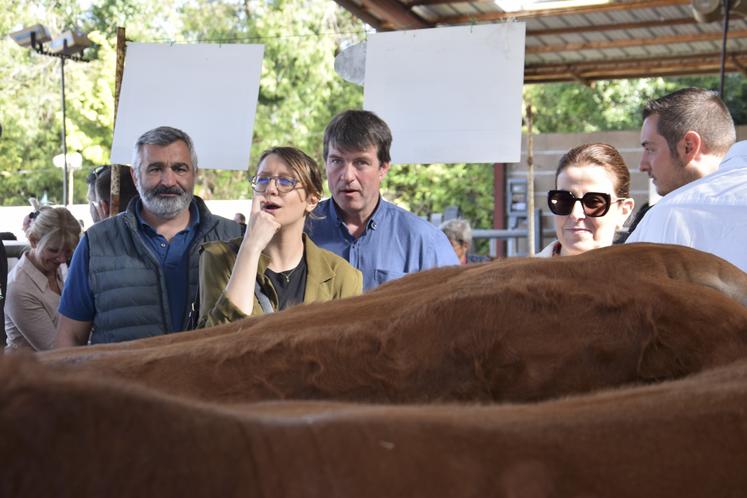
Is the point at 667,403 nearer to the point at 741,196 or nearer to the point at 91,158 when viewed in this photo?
the point at 741,196

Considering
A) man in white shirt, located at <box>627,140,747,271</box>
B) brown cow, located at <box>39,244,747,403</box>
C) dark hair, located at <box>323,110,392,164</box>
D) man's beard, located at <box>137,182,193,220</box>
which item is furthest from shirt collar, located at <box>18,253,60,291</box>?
brown cow, located at <box>39,244,747,403</box>

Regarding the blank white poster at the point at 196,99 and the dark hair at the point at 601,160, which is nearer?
the dark hair at the point at 601,160

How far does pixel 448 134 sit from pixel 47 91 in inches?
913

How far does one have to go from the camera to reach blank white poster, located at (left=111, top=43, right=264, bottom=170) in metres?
4.27

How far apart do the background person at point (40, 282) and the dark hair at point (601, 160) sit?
2.54m

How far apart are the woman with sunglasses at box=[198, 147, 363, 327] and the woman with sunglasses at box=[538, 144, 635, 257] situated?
0.68 m

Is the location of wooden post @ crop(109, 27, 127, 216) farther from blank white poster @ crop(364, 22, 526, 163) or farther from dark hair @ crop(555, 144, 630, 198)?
dark hair @ crop(555, 144, 630, 198)

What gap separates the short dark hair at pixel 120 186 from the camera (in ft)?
15.1

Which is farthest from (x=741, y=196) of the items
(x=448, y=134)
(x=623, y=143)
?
(x=623, y=143)

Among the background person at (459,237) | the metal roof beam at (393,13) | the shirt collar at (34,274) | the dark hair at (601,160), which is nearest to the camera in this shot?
the dark hair at (601,160)

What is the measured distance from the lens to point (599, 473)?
457mm

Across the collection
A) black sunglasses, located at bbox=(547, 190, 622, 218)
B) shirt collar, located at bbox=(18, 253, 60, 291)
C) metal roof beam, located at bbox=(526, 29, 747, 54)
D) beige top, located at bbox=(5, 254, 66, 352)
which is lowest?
beige top, located at bbox=(5, 254, 66, 352)

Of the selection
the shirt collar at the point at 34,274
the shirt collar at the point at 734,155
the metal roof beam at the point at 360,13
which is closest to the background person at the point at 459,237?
the metal roof beam at the point at 360,13

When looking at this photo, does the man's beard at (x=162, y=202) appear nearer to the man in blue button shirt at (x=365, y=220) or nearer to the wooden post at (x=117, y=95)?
the man in blue button shirt at (x=365, y=220)
